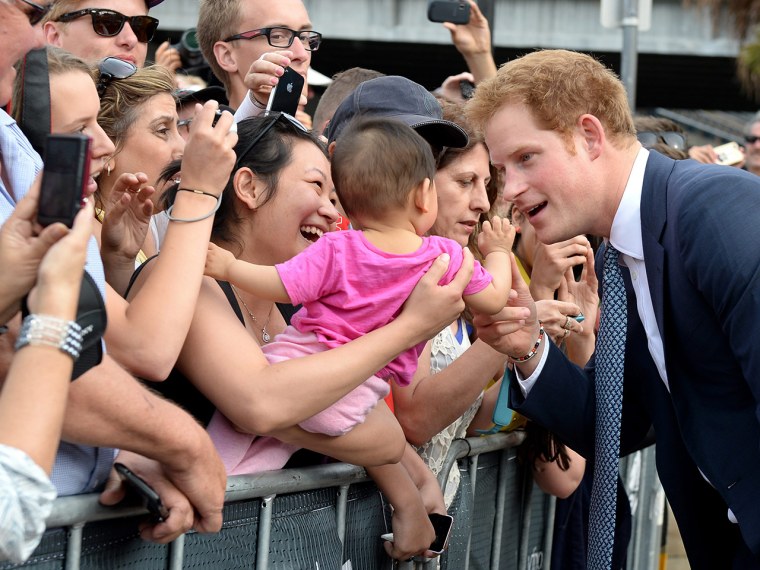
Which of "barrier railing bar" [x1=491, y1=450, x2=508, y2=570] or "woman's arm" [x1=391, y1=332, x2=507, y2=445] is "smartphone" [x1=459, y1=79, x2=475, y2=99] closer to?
"barrier railing bar" [x1=491, y1=450, x2=508, y2=570]

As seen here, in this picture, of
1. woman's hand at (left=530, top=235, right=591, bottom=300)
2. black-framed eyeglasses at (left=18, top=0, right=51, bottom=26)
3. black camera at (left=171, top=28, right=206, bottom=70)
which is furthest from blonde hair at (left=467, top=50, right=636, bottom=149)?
black camera at (left=171, top=28, right=206, bottom=70)

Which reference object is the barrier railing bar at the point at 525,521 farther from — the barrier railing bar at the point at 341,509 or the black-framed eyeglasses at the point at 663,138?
the black-framed eyeglasses at the point at 663,138

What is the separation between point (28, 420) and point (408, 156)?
146 centimetres

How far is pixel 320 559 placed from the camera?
3004 millimetres

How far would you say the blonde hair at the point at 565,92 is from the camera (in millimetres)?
3621

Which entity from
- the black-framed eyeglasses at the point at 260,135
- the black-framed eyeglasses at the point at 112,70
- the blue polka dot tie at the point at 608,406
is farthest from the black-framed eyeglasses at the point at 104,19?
the blue polka dot tie at the point at 608,406

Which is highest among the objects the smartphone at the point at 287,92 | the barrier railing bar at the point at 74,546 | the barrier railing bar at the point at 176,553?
the smartphone at the point at 287,92

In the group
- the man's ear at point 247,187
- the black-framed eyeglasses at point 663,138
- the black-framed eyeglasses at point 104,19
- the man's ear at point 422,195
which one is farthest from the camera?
the black-framed eyeglasses at point 663,138

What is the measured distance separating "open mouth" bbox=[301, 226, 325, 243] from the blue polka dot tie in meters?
0.99

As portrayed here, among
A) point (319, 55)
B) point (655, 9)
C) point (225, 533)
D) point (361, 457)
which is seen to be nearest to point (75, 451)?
point (225, 533)

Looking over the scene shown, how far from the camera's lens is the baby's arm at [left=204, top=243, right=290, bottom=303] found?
291 cm

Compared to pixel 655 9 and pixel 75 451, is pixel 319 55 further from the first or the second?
pixel 75 451

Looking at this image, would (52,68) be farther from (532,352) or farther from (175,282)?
(532,352)

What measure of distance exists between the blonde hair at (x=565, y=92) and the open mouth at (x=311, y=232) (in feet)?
2.66
